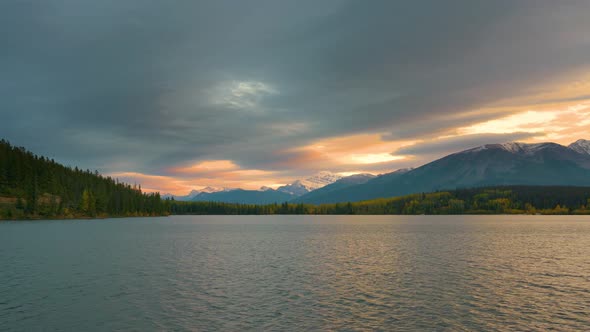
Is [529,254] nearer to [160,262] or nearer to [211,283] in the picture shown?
[211,283]

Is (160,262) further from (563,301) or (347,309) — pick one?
(563,301)

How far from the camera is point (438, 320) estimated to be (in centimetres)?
3098

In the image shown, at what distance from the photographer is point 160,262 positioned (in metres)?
66.1

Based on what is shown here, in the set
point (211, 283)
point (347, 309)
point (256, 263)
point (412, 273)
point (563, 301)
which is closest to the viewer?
point (347, 309)

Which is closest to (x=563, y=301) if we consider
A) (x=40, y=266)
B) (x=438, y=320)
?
(x=438, y=320)

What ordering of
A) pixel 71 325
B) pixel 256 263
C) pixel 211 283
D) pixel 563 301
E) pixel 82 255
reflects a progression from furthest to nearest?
pixel 82 255 < pixel 256 263 < pixel 211 283 < pixel 563 301 < pixel 71 325

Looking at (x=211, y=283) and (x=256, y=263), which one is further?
(x=256, y=263)

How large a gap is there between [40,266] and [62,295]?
24272mm

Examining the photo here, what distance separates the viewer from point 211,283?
Answer: 47.2m

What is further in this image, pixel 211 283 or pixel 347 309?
pixel 211 283

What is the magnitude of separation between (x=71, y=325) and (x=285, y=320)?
16.2m

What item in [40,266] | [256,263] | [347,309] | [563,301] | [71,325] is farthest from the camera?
[256,263]

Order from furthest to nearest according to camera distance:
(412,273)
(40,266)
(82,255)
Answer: (82,255) → (40,266) → (412,273)

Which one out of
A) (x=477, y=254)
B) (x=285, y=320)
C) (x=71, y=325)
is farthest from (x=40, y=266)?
(x=477, y=254)
